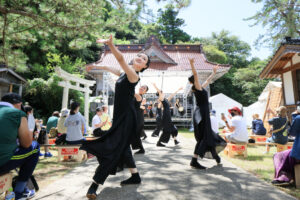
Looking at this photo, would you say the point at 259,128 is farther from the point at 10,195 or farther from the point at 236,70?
the point at 236,70

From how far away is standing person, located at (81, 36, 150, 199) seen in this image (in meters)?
2.41

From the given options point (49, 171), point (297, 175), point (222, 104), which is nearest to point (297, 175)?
point (297, 175)

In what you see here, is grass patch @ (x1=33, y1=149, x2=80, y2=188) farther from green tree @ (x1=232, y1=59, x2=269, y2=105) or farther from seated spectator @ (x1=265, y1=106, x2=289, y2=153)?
green tree @ (x1=232, y1=59, x2=269, y2=105)

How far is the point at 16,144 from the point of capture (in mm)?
2105

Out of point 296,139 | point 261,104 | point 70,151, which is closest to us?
point 296,139

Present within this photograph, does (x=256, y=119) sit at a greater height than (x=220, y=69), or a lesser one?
lesser

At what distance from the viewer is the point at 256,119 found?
697 cm

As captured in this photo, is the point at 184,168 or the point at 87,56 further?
the point at 87,56

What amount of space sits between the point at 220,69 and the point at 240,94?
1426 cm

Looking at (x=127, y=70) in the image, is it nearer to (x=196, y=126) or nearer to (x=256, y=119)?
(x=196, y=126)

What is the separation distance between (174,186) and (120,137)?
43.8 inches

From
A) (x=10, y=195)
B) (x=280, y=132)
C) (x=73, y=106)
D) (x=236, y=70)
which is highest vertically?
(x=236, y=70)

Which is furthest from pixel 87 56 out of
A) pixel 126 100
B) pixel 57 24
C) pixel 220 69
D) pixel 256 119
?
pixel 126 100

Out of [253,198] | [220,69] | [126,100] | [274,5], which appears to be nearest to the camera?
[253,198]
